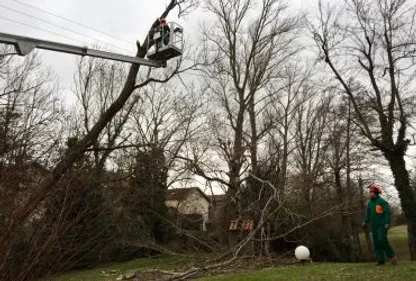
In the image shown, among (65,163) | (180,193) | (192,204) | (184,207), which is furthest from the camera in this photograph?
(192,204)

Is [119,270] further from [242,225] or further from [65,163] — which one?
[65,163]

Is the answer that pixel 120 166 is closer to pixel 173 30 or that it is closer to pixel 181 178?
pixel 181 178

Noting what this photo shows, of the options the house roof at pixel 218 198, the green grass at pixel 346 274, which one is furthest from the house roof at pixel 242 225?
the green grass at pixel 346 274

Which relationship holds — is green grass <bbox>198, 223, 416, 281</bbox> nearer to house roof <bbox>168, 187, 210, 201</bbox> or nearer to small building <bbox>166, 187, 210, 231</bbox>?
small building <bbox>166, 187, 210, 231</bbox>

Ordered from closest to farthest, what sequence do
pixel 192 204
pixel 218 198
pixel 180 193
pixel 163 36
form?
pixel 163 36, pixel 218 198, pixel 180 193, pixel 192 204

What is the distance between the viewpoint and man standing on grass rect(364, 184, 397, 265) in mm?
8984

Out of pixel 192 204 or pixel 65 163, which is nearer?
pixel 65 163

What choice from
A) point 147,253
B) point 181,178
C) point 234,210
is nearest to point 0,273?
point 234,210

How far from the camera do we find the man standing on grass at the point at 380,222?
354 inches

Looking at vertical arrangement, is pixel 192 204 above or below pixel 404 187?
above

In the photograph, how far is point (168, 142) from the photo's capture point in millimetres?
25734

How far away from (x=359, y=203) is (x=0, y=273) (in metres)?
24.1

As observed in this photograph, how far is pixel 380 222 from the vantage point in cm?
912

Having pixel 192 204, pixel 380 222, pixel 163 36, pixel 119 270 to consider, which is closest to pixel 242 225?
pixel 119 270
